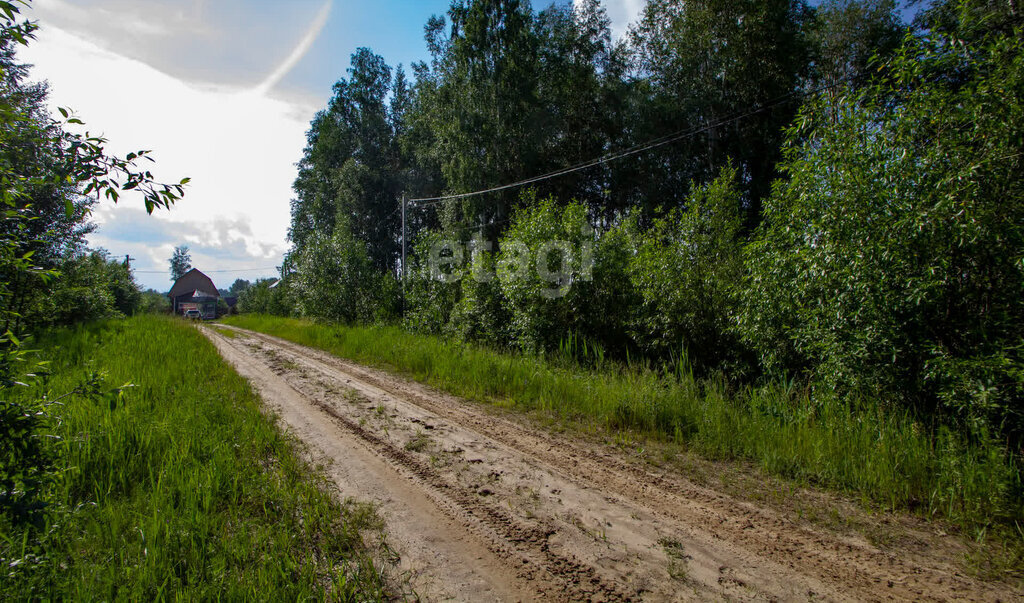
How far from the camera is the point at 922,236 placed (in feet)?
14.2

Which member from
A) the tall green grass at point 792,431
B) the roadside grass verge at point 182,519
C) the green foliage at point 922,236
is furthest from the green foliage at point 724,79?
the roadside grass verge at point 182,519

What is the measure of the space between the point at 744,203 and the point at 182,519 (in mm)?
22475

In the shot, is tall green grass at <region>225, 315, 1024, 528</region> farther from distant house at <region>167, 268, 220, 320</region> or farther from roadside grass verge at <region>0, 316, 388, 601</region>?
distant house at <region>167, 268, 220, 320</region>

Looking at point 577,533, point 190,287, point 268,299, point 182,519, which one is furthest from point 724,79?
point 190,287

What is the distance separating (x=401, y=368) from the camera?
962cm

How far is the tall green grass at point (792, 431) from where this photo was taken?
11.6 feet

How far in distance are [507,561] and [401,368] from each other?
23.5ft

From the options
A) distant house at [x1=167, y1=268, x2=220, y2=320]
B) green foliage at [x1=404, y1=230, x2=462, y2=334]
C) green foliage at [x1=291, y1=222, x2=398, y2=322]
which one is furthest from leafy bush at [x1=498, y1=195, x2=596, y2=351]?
distant house at [x1=167, y1=268, x2=220, y2=320]

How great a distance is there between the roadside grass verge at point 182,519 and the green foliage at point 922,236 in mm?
5191

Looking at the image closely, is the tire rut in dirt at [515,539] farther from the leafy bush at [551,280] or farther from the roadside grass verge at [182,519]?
the leafy bush at [551,280]

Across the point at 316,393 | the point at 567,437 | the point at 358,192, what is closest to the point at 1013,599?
the point at 567,437

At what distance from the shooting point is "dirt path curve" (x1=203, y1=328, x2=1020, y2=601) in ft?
8.56

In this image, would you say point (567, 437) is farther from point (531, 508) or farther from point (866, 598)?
point (866, 598)

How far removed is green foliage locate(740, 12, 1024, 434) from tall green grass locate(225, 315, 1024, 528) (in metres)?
0.44
